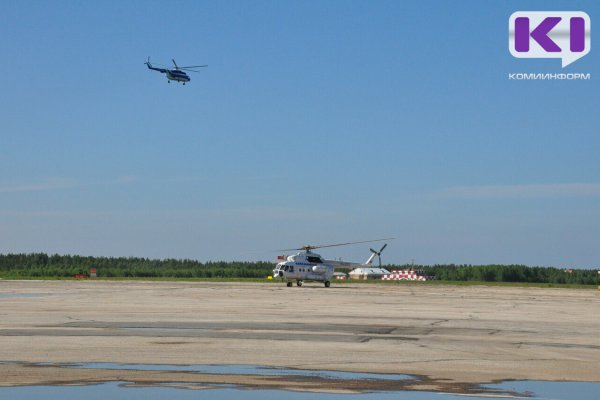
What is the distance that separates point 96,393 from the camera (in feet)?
45.6

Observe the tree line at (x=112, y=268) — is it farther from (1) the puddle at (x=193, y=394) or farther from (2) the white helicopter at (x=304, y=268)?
(1) the puddle at (x=193, y=394)

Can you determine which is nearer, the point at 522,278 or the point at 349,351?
the point at 349,351

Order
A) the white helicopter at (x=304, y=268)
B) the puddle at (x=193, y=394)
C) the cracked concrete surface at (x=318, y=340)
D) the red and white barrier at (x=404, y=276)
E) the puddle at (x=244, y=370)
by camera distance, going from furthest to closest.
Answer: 1. the red and white barrier at (x=404, y=276)
2. the white helicopter at (x=304, y=268)
3. the cracked concrete surface at (x=318, y=340)
4. the puddle at (x=244, y=370)
5. the puddle at (x=193, y=394)

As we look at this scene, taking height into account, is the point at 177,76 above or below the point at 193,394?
above

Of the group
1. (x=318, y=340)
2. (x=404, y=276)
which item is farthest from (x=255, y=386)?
(x=404, y=276)

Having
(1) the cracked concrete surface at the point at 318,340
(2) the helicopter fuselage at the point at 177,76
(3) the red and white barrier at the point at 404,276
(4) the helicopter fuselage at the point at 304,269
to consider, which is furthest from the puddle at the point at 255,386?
(3) the red and white barrier at the point at 404,276

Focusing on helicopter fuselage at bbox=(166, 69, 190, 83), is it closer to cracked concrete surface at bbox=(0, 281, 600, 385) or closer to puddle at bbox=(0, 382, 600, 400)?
cracked concrete surface at bbox=(0, 281, 600, 385)

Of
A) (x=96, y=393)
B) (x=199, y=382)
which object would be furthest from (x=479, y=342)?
(x=96, y=393)

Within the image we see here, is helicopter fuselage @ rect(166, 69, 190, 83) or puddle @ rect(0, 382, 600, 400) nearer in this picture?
puddle @ rect(0, 382, 600, 400)

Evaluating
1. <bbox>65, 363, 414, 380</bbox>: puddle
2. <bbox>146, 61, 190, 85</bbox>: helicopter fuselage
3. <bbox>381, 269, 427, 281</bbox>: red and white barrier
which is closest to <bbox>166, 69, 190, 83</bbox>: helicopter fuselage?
<bbox>146, 61, 190, 85</bbox>: helicopter fuselage

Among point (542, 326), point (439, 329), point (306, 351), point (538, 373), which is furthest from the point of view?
point (542, 326)

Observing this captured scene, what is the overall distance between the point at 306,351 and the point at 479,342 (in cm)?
Result: 535

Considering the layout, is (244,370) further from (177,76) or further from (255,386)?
(177,76)

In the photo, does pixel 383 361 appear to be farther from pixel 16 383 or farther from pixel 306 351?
pixel 16 383
